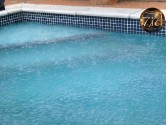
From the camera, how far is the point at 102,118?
3963 mm

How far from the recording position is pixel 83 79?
16.8 ft

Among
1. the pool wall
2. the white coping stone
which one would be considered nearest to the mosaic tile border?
the pool wall

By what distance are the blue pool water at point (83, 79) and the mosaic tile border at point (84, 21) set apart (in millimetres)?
177

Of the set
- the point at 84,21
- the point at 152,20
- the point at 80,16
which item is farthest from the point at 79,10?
the point at 152,20

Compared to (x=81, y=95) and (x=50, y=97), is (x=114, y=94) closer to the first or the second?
(x=81, y=95)

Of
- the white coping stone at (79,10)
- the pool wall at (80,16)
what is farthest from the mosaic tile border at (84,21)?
the white coping stone at (79,10)

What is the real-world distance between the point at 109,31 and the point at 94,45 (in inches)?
39.0

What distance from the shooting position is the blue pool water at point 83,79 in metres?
4.08

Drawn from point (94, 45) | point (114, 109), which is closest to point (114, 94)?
point (114, 109)

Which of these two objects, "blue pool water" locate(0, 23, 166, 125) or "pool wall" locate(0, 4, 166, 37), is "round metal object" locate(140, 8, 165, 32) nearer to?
"pool wall" locate(0, 4, 166, 37)

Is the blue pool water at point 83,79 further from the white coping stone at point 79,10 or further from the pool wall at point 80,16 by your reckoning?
the white coping stone at point 79,10

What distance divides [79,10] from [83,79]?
3060mm

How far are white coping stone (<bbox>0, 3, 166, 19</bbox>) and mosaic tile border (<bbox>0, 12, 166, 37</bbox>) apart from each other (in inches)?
4.3

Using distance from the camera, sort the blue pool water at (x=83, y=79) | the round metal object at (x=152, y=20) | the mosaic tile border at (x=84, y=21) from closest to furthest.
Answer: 1. the blue pool water at (x=83, y=79)
2. the round metal object at (x=152, y=20)
3. the mosaic tile border at (x=84, y=21)
